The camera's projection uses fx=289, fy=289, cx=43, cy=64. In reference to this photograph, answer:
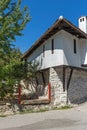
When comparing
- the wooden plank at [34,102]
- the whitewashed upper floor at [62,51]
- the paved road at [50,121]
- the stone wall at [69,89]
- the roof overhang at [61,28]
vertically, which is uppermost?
the roof overhang at [61,28]

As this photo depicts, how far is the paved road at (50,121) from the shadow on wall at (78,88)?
2.96 meters

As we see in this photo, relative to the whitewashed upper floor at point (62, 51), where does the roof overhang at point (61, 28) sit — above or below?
above

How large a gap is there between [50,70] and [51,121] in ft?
23.8

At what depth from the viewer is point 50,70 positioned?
22906mm

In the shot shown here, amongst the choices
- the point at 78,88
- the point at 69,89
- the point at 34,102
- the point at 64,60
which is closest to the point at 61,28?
the point at 64,60

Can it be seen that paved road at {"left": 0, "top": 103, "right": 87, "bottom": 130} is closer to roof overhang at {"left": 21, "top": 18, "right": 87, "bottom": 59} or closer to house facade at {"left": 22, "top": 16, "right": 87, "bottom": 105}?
house facade at {"left": 22, "top": 16, "right": 87, "bottom": 105}

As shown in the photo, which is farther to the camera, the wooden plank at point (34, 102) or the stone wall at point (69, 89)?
the stone wall at point (69, 89)

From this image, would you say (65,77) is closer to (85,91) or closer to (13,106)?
(85,91)

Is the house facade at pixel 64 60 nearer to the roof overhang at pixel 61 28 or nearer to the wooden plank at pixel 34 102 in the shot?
the roof overhang at pixel 61 28

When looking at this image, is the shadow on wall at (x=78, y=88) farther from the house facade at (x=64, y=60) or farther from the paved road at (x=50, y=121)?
the paved road at (x=50, y=121)

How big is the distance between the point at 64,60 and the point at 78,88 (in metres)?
3.15

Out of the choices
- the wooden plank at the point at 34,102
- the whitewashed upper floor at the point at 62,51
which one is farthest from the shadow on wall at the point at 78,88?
the wooden plank at the point at 34,102

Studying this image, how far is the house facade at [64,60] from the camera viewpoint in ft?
72.5

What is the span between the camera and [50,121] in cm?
1619
